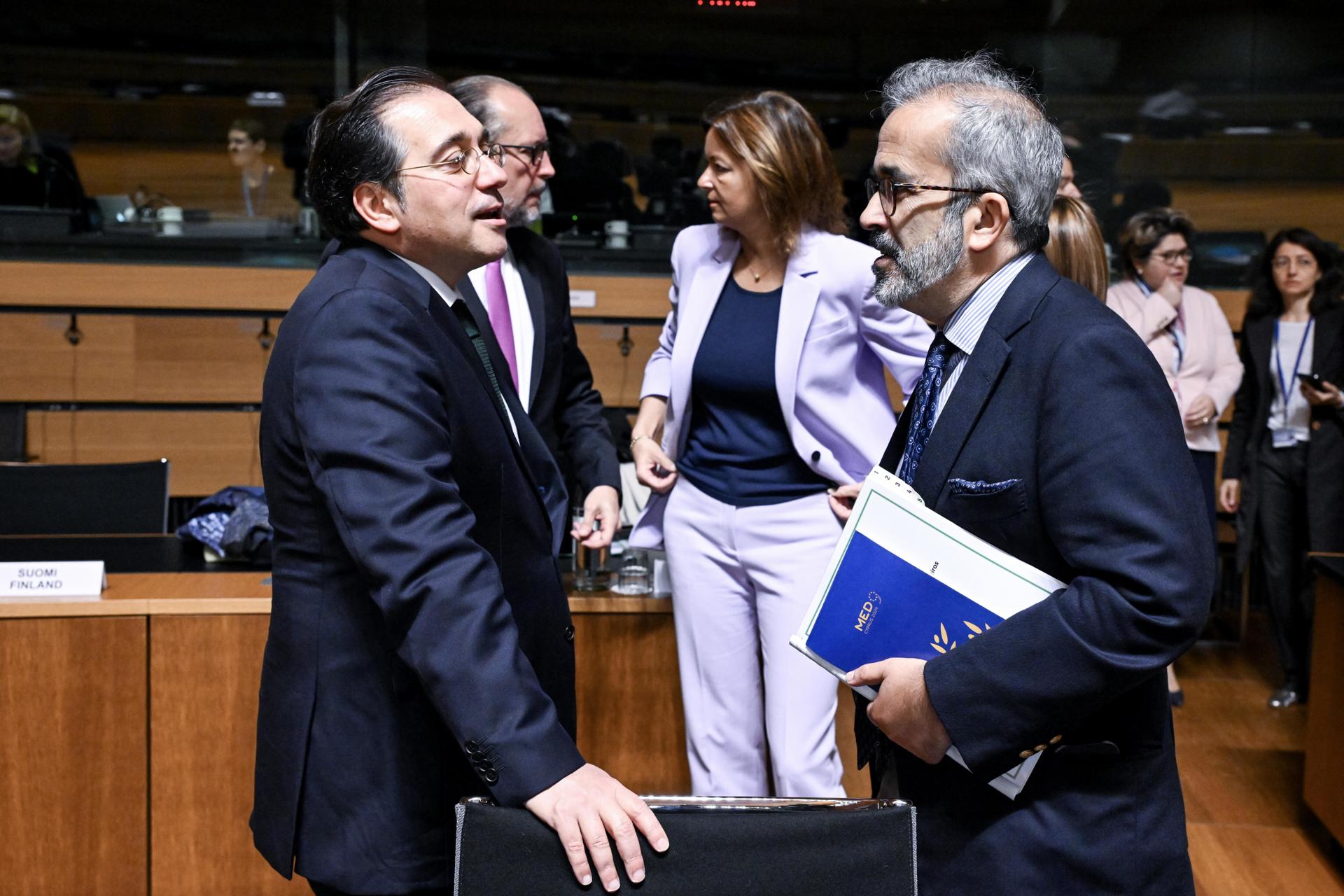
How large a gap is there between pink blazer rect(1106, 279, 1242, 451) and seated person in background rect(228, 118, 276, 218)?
4101 millimetres

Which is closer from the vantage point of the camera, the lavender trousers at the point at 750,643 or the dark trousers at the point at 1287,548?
the lavender trousers at the point at 750,643

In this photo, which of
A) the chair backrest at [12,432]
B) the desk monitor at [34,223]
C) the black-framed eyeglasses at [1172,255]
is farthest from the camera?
the desk monitor at [34,223]

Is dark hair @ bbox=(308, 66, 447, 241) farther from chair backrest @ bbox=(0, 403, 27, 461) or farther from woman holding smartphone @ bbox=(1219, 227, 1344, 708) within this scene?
chair backrest @ bbox=(0, 403, 27, 461)

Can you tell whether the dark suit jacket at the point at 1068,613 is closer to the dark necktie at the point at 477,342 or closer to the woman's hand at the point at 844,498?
the dark necktie at the point at 477,342

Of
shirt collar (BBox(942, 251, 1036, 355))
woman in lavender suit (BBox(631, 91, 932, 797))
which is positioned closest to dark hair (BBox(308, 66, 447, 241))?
shirt collar (BBox(942, 251, 1036, 355))

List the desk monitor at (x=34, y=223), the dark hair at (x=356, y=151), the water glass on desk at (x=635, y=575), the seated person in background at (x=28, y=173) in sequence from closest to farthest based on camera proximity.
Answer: the dark hair at (x=356, y=151), the water glass on desk at (x=635, y=575), the desk monitor at (x=34, y=223), the seated person in background at (x=28, y=173)

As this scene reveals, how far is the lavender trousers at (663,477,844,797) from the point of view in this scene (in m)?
2.23

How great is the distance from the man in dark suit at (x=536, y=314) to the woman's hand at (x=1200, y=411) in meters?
2.58

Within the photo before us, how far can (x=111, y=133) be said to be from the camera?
7188 mm

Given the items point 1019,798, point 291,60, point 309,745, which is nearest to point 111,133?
point 291,60

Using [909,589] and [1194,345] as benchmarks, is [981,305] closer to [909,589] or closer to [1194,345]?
[909,589]

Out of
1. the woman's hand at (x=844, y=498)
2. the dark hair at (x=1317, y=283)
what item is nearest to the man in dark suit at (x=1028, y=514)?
the woman's hand at (x=844, y=498)

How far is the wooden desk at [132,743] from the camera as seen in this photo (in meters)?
2.23

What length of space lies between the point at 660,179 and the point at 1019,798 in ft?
18.7
